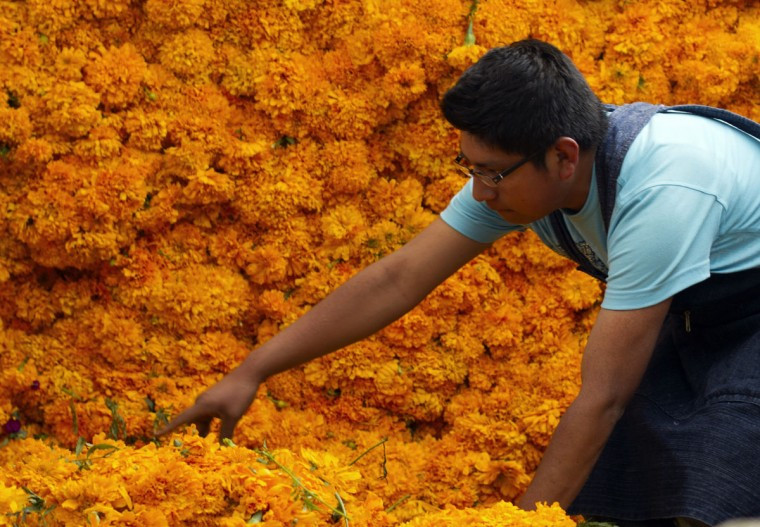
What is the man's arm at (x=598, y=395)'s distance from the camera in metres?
2.12

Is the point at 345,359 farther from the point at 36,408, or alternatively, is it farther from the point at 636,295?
the point at 636,295

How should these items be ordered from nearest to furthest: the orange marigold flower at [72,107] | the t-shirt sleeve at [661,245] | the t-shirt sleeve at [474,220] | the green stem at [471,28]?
1. the t-shirt sleeve at [661,245]
2. the t-shirt sleeve at [474,220]
3. the orange marigold flower at [72,107]
4. the green stem at [471,28]

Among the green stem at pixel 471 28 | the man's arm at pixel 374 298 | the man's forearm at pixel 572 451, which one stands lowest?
the man's forearm at pixel 572 451

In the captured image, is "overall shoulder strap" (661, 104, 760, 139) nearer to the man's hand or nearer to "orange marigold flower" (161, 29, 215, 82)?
the man's hand

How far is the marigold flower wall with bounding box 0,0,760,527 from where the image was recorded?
9.86 feet

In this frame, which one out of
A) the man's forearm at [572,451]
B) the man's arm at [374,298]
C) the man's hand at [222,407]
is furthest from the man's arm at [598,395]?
the man's hand at [222,407]

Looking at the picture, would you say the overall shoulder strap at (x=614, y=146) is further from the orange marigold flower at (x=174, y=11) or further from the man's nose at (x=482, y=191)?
the orange marigold flower at (x=174, y=11)

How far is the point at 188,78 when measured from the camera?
10.4 feet

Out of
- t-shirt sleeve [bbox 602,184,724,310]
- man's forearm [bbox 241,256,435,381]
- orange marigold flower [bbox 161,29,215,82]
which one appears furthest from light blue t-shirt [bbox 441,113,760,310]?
orange marigold flower [bbox 161,29,215,82]

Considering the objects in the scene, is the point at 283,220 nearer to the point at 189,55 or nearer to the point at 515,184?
the point at 189,55

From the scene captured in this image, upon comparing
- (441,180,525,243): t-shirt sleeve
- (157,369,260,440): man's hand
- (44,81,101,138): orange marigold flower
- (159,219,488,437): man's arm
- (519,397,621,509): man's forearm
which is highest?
(44,81,101,138): orange marigold flower

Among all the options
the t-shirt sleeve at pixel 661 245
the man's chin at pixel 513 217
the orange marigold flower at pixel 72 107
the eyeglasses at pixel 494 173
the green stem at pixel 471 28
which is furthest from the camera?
the green stem at pixel 471 28

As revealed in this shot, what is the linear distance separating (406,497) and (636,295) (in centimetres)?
94

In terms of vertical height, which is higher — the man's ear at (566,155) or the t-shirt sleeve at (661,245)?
the man's ear at (566,155)
